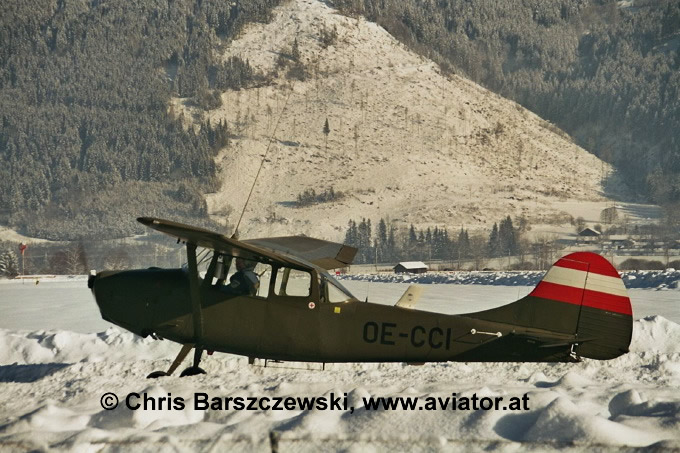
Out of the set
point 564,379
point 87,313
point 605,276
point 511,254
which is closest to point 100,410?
point 564,379

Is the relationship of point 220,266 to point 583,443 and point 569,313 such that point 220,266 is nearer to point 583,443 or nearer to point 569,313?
point 569,313

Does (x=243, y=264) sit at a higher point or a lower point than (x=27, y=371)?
higher

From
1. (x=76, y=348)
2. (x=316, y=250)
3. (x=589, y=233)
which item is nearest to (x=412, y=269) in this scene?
(x=589, y=233)

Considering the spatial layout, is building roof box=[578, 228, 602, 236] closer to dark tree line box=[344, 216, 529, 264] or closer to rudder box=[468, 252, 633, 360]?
dark tree line box=[344, 216, 529, 264]

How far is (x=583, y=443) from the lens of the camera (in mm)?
7043

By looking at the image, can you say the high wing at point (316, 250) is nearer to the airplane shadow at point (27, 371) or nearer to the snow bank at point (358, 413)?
the snow bank at point (358, 413)

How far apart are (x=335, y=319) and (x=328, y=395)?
222 centimetres

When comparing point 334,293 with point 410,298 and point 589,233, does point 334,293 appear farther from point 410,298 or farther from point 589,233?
point 589,233

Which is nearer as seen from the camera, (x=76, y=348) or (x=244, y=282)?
(x=244, y=282)

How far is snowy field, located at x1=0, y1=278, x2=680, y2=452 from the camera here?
7.36m

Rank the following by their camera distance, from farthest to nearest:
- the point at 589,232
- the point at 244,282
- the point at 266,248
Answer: the point at 589,232 → the point at 266,248 → the point at 244,282

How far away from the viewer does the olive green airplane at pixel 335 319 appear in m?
10.9

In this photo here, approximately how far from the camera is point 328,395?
350 inches

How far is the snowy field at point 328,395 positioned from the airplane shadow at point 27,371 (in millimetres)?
35
